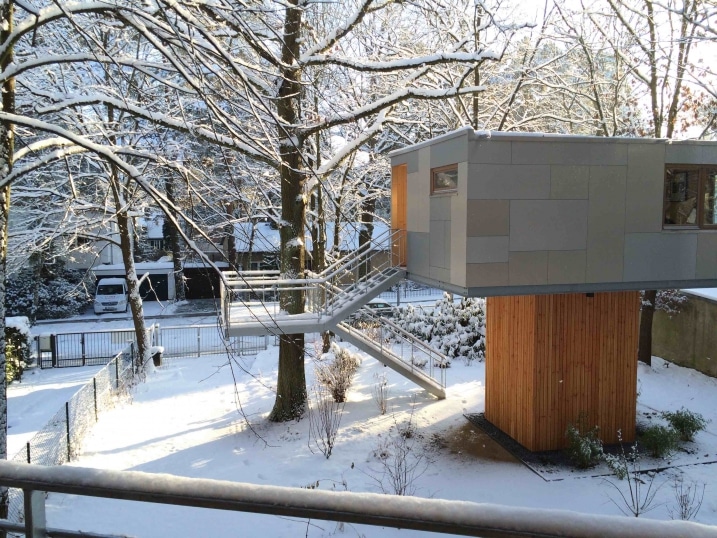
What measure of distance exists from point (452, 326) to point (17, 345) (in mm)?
13556

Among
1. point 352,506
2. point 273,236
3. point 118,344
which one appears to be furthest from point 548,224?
point 273,236

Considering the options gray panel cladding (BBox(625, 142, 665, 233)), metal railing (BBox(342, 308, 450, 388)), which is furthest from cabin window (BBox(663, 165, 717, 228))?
metal railing (BBox(342, 308, 450, 388))

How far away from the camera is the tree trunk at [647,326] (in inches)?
601

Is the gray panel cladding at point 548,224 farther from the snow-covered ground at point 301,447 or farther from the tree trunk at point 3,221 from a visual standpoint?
Answer: the tree trunk at point 3,221

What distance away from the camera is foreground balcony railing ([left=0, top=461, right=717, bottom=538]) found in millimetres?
1370

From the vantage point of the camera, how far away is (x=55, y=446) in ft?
30.2

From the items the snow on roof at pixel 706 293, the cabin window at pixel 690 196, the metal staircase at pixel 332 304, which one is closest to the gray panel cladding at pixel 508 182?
the cabin window at pixel 690 196

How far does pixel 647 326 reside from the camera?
15.3 metres

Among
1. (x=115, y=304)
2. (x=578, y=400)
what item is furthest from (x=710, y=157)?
(x=115, y=304)

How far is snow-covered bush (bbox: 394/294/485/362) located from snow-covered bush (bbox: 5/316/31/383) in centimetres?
1213

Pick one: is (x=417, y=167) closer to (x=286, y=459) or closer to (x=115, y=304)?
(x=286, y=459)

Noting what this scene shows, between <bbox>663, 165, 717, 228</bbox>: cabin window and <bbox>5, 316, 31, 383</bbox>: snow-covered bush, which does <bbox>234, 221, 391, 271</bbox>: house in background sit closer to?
<bbox>5, 316, 31, 383</bbox>: snow-covered bush

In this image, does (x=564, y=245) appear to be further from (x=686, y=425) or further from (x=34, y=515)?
(x=34, y=515)

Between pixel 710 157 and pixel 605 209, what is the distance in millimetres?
2234
